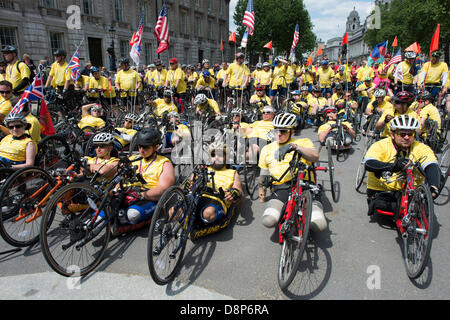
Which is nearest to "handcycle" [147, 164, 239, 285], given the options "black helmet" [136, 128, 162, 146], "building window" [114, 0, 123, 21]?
"black helmet" [136, 128, 162, 146]

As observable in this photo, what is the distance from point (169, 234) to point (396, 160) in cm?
284

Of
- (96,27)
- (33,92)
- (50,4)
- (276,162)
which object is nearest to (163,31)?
(33,92)

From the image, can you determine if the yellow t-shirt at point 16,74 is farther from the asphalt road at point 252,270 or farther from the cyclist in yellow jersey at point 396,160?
the cyclist in yellow jersey at point 396,160

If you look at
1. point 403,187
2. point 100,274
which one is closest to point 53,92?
point 100,274

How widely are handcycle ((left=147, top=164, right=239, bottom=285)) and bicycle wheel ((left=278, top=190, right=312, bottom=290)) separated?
3.34ft

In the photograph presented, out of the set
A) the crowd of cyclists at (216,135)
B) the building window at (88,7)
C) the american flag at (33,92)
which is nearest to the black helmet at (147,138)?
the crowd of cyclists at (216,135)

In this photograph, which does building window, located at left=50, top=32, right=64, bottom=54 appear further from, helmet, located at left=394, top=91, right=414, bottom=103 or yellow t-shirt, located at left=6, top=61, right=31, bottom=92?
helmet, located at left=394, top=91, right=414, bottom=103

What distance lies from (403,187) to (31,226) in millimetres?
4947

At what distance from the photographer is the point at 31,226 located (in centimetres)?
395

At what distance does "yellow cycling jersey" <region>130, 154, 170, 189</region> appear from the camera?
151 inches

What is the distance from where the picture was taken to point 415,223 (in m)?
3.06

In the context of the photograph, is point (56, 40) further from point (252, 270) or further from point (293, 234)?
point (293, 234)

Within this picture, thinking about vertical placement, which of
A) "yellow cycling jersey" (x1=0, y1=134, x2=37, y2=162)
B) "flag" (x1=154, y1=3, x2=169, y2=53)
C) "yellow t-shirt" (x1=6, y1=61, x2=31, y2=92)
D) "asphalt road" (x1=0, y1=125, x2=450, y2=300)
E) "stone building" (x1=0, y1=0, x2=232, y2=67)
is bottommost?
"asphalt road" (x1=0, y1=125, x2=450, y2=300)

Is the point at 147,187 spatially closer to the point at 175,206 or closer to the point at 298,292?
the point at 175,206
